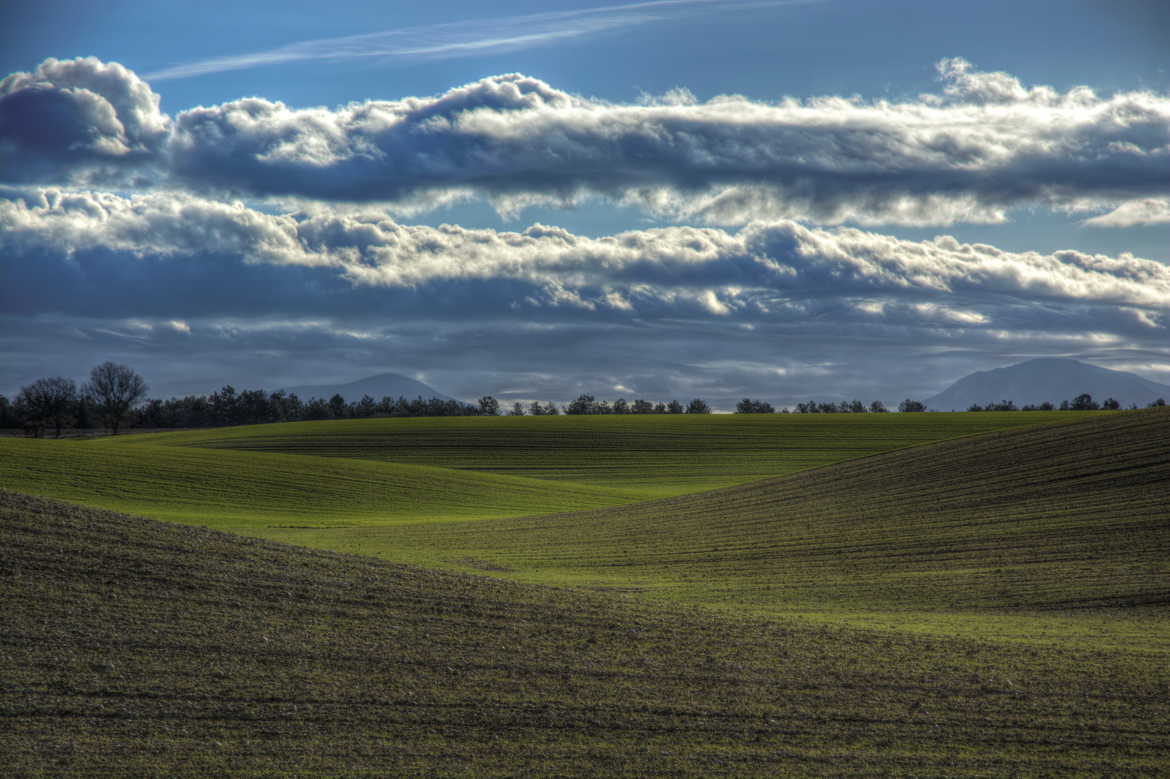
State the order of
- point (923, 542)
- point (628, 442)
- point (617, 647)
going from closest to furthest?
1. point (617, 647)
2. point (923, 542)
3. point (628, 442)

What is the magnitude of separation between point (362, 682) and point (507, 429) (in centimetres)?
7094

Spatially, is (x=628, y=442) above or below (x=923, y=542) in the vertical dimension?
above

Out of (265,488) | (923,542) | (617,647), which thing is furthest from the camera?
(265,488)

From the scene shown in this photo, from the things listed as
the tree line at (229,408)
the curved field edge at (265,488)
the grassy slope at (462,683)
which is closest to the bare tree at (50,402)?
the tree line at (229,408)

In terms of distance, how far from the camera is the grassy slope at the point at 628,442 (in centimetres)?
6375

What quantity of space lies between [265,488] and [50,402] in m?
85.8

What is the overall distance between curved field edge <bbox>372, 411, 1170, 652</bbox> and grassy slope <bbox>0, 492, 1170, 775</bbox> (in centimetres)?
391

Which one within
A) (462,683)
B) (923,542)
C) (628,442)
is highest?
(628,442)

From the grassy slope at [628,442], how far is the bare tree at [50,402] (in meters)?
23.2

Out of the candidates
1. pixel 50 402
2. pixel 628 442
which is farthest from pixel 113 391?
pixel 628 442

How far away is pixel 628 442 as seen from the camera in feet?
246

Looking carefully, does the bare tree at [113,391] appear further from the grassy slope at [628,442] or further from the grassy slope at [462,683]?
the grassy slope at [462,683]

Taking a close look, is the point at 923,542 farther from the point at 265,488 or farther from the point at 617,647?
the point at 265,488

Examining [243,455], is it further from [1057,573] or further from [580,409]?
[580,409]
